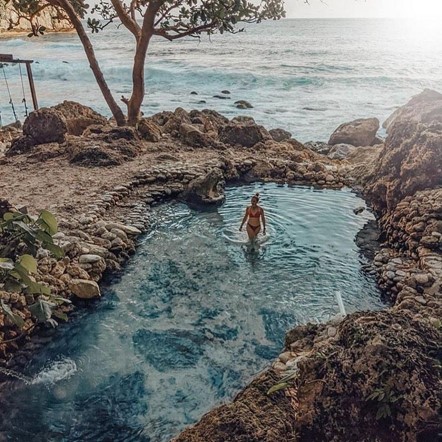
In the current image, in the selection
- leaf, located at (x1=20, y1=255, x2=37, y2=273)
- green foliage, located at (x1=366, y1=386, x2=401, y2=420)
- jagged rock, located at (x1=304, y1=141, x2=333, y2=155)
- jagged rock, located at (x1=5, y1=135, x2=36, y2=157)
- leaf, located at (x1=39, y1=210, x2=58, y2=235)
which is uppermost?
leaf, located at (x1=39, y1=210, x2=58, y2=235)

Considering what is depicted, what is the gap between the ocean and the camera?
2636 centimetres

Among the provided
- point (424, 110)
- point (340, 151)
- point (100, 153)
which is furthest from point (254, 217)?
point (340, 151)

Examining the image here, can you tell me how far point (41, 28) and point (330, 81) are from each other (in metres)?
27.6

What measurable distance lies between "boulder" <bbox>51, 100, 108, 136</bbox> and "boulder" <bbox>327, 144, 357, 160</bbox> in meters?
8.68

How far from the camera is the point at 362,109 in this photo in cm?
2723

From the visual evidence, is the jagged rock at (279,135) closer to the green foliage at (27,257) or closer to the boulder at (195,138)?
the boulder at (195,138)

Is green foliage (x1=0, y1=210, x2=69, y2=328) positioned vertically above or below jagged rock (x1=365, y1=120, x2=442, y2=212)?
above

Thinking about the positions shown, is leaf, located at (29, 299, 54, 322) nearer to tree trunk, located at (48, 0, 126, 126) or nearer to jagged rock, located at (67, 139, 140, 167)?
jagged rock, located at (67, 139, 140, 167)

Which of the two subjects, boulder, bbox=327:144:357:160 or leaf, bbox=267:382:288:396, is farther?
boulder, bbox=327:144:357:160

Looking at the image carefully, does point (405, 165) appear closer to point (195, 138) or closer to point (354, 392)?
point (195, 138)

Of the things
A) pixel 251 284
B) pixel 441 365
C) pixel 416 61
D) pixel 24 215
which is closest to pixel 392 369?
pixel 441 365

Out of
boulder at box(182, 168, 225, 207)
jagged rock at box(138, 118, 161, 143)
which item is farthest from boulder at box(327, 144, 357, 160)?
boulder at box(182, 168, 225, 207)

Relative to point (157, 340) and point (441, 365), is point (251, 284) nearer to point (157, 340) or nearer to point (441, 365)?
point (157, 340)

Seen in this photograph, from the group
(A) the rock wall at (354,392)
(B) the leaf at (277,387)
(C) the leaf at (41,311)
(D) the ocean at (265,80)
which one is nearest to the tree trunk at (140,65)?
(D) the ocean at (265,80)
